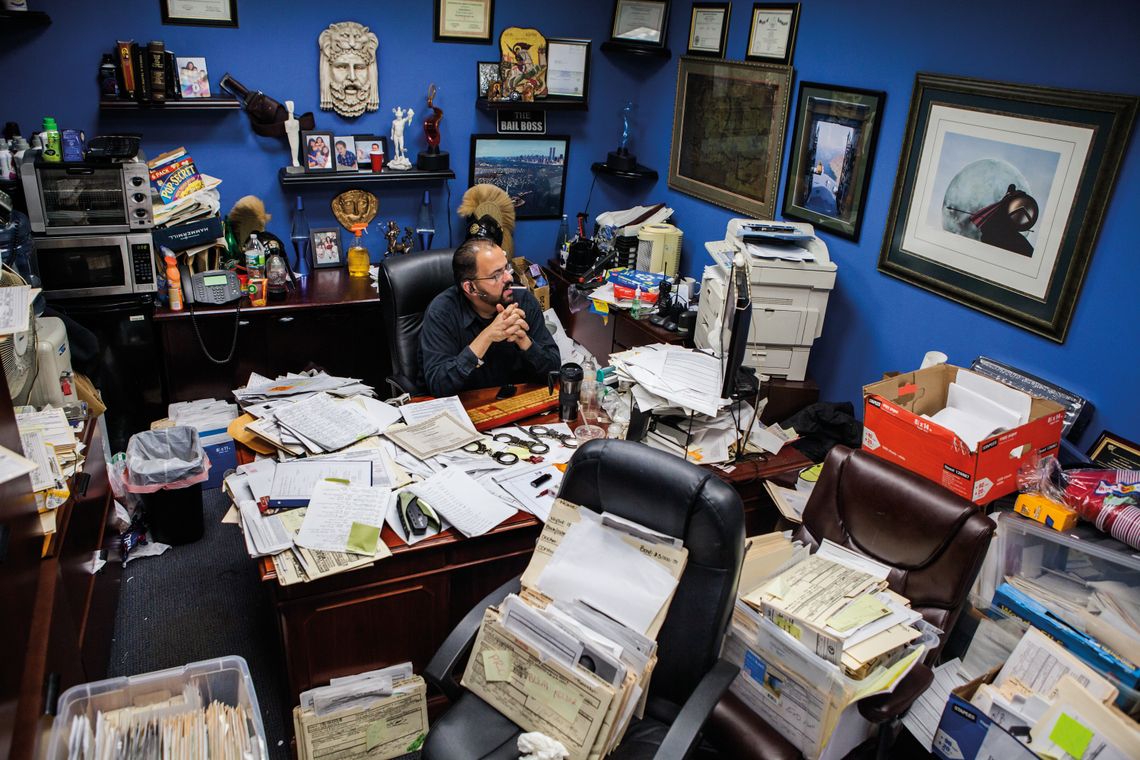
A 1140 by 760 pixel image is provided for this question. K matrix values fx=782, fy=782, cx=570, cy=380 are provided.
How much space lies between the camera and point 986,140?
2.80 meters

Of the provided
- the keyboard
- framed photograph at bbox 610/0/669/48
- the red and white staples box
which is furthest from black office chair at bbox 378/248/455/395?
framed photograph at bbox 610/0/669/48

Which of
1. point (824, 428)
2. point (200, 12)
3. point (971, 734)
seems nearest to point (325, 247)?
point (200, 12)

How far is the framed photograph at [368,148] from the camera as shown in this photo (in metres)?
4.28

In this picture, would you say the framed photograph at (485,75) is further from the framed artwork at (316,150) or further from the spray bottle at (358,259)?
the spray bottle at (358,259)

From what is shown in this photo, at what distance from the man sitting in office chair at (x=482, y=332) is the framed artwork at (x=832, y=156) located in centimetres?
140

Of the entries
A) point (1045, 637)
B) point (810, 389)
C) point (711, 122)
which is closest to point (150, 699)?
point (1045, 637)

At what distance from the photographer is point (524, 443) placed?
2637 millimetres

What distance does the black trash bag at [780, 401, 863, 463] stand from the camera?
3.23 metres

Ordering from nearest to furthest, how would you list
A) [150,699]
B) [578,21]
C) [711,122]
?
[150,699]
[711,122]
[578,21]

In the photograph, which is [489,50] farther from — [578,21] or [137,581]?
[137,581]

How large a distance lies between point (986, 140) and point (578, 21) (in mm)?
2554

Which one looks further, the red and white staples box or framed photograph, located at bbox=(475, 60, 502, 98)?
framed photograph, located at bbox=(475, 60, 502, 98)

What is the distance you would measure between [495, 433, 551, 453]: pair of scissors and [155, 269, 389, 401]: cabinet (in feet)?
5.27

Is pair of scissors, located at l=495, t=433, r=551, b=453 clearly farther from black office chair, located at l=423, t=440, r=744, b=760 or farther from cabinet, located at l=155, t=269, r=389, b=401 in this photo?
cabinet, located at l=155, t=269, r=389, b=401
